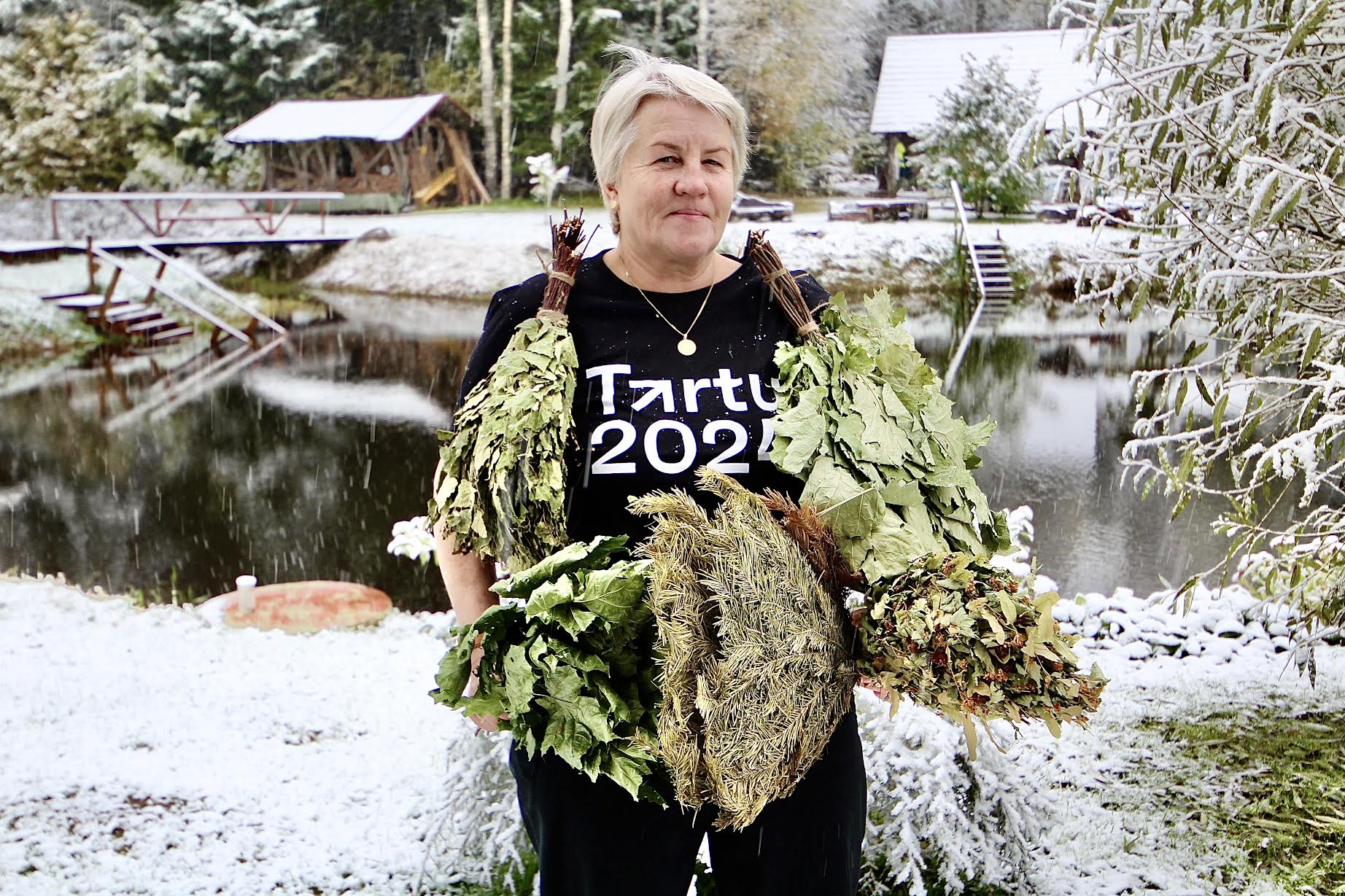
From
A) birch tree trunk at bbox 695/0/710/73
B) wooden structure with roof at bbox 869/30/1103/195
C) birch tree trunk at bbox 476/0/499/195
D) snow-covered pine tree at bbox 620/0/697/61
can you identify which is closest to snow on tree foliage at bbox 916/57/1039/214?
wooden structure with roof at bbox 869/30/1103/195

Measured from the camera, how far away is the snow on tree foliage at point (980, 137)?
4.07 metres

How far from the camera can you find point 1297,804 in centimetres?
209

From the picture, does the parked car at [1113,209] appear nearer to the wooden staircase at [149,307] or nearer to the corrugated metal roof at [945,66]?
the corrugated metal roof at [945,66]

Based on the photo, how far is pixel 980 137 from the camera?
4219 millimetres

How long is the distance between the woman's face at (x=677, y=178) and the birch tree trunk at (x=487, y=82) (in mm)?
3920

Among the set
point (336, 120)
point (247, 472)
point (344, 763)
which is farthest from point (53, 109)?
point (344, 763)

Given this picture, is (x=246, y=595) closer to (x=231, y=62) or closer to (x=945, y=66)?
(x=231, y=62)

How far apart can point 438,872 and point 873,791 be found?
84 centimetres

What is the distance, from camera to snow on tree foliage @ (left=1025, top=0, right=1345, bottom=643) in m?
1.75

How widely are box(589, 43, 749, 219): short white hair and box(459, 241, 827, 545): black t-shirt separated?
131 mm


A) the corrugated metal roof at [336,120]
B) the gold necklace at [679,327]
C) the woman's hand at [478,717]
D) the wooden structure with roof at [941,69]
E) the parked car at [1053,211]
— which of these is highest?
the wooden structure with roof at [941,69]


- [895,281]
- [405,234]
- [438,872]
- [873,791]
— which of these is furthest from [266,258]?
[873,791]

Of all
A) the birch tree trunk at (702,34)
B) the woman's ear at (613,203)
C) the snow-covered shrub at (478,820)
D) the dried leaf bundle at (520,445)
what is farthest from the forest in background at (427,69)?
the dried leaf bundle at (520,445)

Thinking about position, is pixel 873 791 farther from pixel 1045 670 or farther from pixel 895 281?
pixel 895 281
